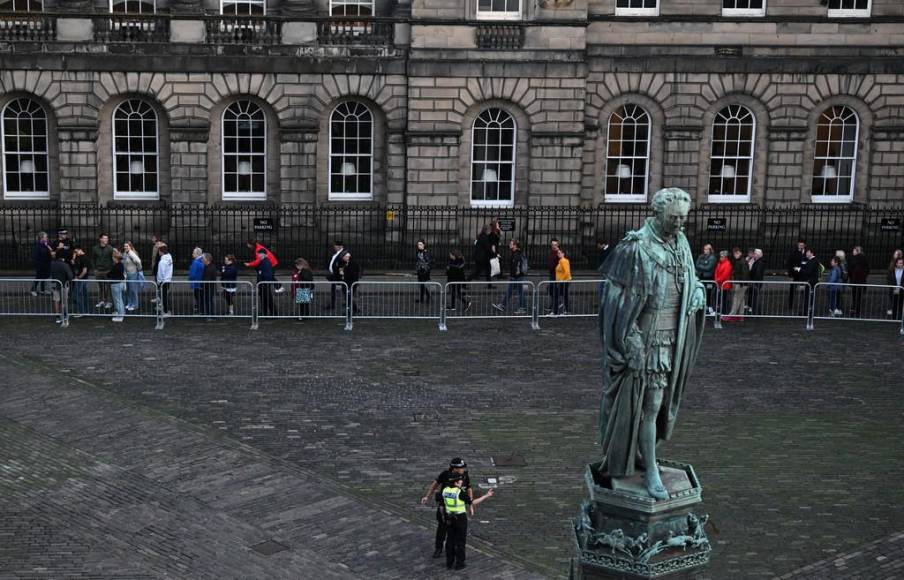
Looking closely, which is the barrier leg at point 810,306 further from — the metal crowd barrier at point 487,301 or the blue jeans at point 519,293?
the blue jeans at point 519,293

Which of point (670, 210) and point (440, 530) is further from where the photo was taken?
point (440, 530)

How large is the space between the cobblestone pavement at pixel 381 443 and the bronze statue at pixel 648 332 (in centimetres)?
314

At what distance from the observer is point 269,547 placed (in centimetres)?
1329

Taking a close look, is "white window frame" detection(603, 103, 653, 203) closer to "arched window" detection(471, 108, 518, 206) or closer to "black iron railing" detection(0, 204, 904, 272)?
"black iron railing" detection(0, 204, 904, 272)

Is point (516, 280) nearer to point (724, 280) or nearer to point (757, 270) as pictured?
point (724, 280)

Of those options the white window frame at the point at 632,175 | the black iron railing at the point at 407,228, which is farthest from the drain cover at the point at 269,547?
the white window frame at the point at 632,175

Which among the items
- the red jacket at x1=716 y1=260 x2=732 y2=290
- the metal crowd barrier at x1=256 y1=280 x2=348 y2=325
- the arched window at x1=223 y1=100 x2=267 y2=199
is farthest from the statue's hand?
the arched window at x1=223 y1=100 x2=267 y2=199

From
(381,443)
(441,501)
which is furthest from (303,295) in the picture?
(441,501)

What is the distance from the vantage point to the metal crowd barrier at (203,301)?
24.8 metres

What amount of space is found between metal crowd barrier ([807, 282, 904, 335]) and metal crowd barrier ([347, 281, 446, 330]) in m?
7.93

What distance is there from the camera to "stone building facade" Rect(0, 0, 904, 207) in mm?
32031

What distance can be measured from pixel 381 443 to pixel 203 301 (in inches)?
377

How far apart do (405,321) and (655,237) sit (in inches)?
610

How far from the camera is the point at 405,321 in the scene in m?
25.3
